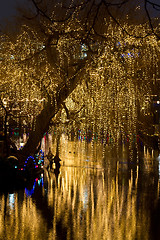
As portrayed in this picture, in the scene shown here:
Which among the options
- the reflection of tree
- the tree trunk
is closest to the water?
the reflection of tree

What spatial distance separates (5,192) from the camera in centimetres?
1251

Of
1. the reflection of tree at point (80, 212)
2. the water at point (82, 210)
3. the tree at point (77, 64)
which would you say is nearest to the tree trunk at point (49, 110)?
the tree at point (77, 64)

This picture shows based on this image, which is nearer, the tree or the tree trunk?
the tree

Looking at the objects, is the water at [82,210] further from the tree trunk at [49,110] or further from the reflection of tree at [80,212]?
the tree trunk at [49,110]

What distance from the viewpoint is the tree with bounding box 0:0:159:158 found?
17.1m

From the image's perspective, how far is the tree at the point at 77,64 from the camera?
56.2 ft

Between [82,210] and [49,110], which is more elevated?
[49,110]

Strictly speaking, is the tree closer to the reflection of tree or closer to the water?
the water

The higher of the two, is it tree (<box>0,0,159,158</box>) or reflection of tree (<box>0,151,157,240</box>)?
tree (<box>0,0,159,158</box>)

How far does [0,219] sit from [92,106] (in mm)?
11443

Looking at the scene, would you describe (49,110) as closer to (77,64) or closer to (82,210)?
(77,64)

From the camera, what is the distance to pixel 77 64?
60.1 ft

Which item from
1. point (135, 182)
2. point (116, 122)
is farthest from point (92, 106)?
point (135, 182)

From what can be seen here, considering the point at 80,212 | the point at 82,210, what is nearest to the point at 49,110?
the point at 82,210
